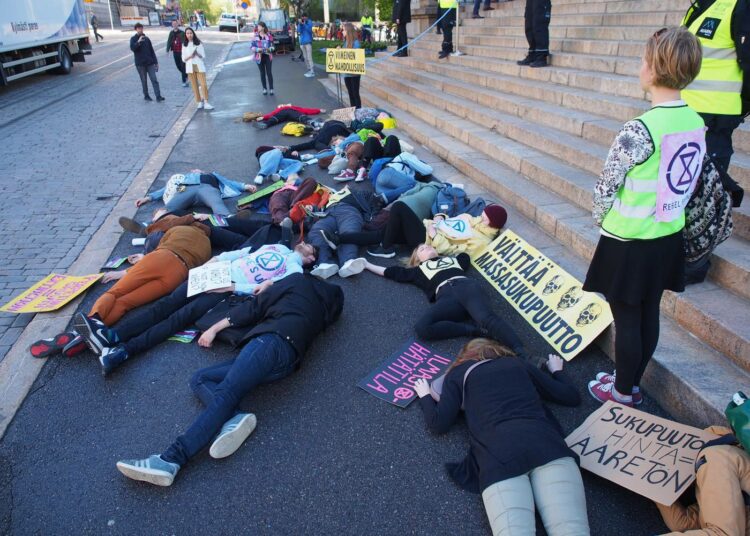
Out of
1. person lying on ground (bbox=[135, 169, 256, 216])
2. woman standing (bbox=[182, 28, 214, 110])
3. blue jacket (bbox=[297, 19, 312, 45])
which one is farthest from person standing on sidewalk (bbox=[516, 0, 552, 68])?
blue jacket (bbox=[297, 19, 312, 45])

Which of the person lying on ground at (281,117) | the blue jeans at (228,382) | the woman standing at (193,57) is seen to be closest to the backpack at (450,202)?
the blue jeans at (228,382)

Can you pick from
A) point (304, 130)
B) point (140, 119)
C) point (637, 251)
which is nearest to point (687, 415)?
point (637, 251)

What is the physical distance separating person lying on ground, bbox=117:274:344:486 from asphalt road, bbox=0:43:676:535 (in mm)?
104

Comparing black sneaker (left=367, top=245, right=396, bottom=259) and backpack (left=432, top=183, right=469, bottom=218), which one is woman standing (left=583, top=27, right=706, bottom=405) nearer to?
black sneaker (left=367, top=245, right=396, bottom=259)

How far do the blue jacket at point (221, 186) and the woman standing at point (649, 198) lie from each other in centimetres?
551

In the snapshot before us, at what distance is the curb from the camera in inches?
136

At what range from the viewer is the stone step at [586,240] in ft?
10.1

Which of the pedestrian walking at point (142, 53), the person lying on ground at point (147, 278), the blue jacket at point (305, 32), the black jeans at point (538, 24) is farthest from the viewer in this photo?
the blue jacket at point (305, 32)

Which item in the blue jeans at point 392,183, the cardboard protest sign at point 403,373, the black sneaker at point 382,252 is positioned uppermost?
the blue jeans at point 392,183

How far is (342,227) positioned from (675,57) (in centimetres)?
371

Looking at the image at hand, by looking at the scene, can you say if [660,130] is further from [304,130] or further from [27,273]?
[304,130]

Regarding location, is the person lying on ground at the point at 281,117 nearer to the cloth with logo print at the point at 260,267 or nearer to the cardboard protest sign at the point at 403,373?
the cloth with logo print at the point at 260,267

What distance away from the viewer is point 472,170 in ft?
22.7

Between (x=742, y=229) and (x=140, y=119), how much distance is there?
12.5 metres
